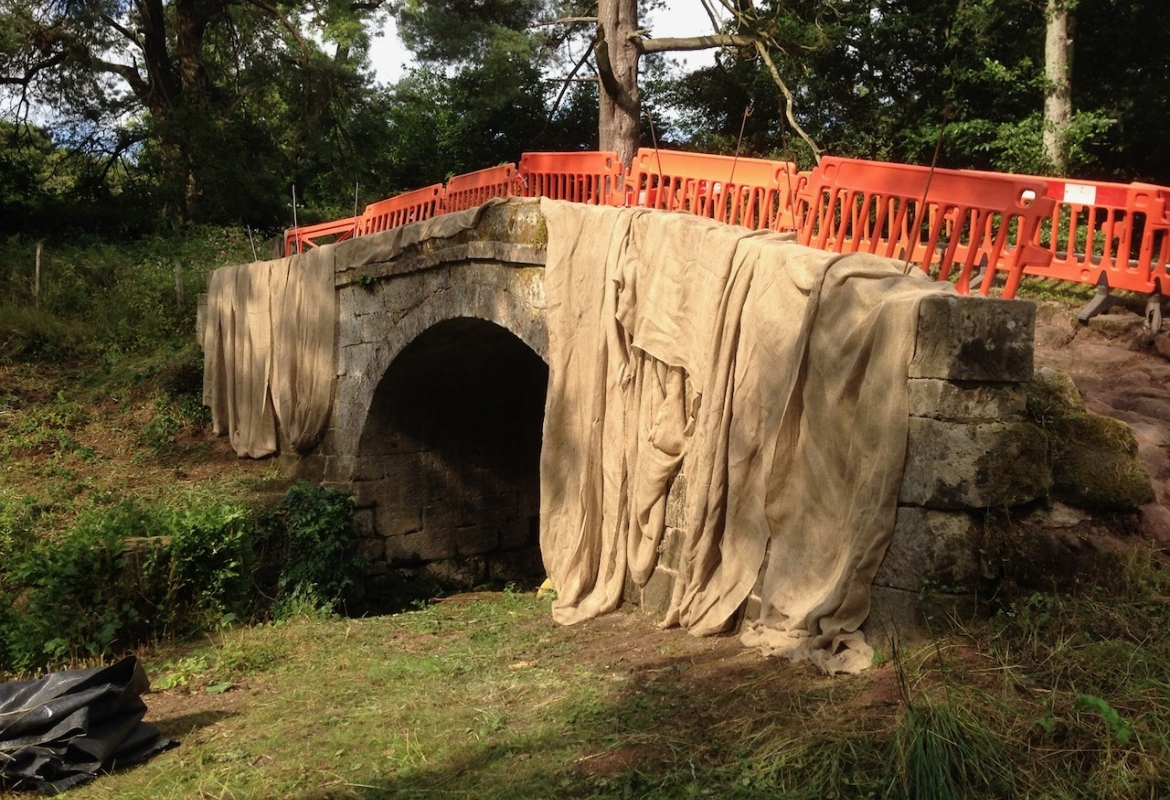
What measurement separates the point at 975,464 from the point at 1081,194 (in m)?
3.02

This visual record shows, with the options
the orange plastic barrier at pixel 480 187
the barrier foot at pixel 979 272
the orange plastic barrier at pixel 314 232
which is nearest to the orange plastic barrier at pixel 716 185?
the barrier foot at pixel 979 272

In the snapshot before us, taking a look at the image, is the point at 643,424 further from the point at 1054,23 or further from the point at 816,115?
the point at 816,115

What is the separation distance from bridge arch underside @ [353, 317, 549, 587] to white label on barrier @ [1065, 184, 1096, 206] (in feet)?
15.7

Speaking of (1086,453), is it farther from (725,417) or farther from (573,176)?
(573,176)

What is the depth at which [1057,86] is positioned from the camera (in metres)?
11.9

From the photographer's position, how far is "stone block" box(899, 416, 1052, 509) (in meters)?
4.18

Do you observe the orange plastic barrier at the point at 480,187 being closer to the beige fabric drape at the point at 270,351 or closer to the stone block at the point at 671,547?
the beige fabric drape at the point at 270,351

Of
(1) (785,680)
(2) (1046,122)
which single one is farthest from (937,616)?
(2) (1046,122)

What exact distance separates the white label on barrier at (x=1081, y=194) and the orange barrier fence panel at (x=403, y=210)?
5.34m

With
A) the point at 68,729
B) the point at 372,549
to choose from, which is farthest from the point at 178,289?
the point at 68,729

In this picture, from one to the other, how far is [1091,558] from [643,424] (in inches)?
100.0

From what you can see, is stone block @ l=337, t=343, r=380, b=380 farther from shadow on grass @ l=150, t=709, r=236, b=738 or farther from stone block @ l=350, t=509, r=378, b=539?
shadow on grass @ l=150, t=709, r=236, b=738

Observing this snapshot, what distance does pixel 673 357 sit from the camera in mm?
5820

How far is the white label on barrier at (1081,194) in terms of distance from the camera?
6.35 m
